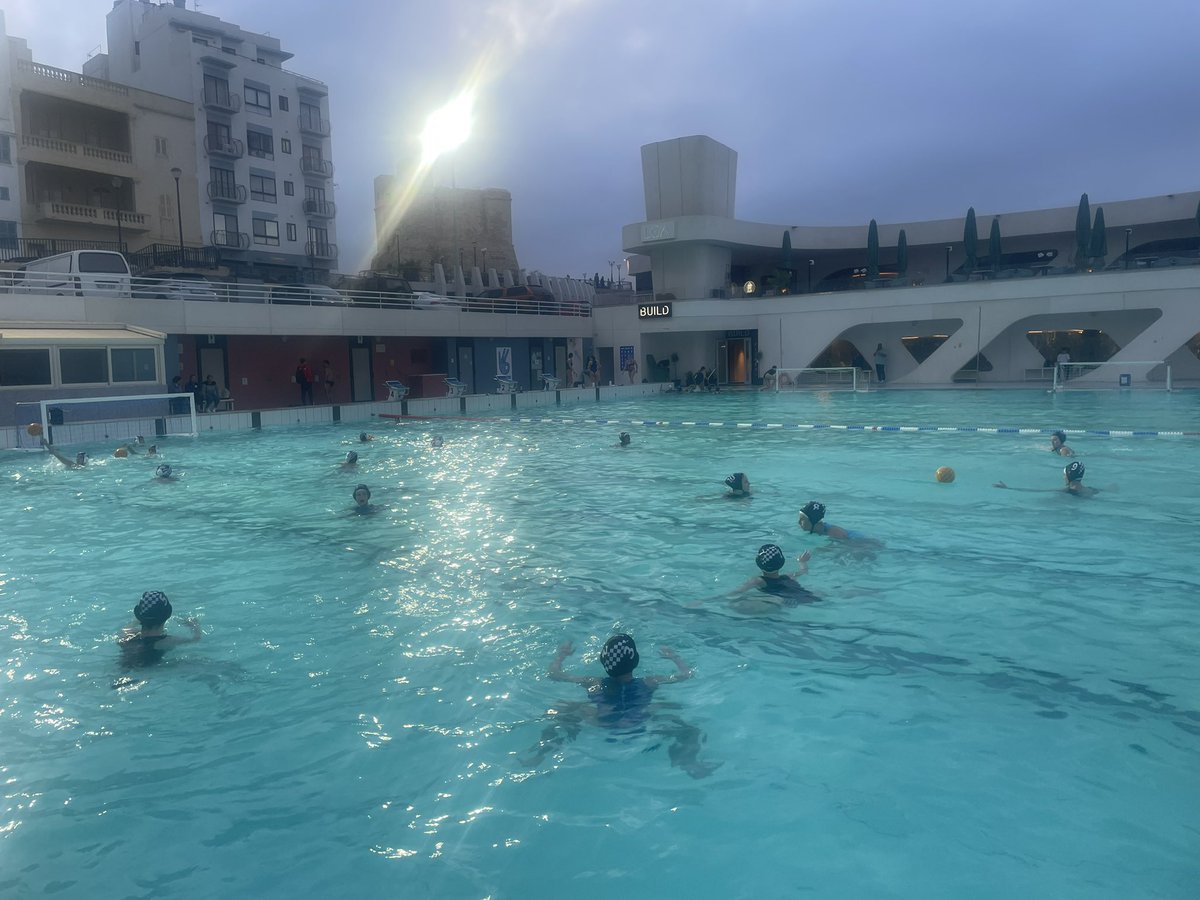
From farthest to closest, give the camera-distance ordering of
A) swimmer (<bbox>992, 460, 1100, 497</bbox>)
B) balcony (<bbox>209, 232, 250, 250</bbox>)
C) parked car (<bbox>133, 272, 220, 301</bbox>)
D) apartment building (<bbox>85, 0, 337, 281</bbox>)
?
apartment building (<bbox>85, 0, 337, 281</bbox>) < balcony (<bbox>209, 232, 250, 250</bbox>) < parked car (<bbox>133, 272, 220, 301</bbox>) < swimmer (<bbox>992, 460, 1100, 497</bbox>)

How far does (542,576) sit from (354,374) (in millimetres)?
25480

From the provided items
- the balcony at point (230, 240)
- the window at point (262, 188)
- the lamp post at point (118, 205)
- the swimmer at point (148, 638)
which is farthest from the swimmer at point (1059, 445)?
the window at point (262, 188)

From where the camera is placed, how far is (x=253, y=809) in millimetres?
4434

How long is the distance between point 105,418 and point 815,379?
29.3 m

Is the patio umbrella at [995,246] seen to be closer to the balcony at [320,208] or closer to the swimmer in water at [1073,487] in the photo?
the swimmer in water at [1073,487]

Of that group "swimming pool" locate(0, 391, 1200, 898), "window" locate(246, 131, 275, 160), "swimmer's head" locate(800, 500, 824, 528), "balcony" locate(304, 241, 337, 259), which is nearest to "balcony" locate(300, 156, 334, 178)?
"window" locate(246, 131, 275, 160)

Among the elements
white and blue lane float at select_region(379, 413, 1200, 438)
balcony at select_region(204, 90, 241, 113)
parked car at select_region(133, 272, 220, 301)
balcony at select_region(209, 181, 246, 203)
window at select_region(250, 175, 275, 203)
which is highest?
balcony at select_region(204, 90, 241, 113)

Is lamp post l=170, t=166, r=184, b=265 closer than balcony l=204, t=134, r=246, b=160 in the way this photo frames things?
Yes

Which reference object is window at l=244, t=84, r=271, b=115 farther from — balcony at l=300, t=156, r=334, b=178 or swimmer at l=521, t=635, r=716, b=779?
swimmer at l=521, t=635, r=716, b=779

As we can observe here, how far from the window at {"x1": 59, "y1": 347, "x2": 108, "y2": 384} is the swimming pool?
408 inches

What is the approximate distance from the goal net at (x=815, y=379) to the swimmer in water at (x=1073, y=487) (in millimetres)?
23031

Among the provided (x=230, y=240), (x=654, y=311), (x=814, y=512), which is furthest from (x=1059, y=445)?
(x=230, y=240)

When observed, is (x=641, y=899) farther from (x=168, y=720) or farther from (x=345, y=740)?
(x=168, y=720)

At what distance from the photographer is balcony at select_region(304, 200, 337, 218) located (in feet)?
152
